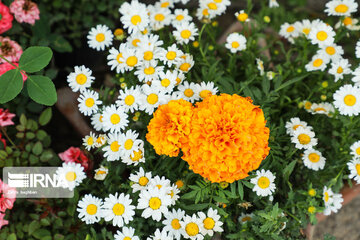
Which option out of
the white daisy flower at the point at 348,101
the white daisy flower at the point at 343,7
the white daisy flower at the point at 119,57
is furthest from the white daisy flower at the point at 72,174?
the white daisy flower at the point at 343,7

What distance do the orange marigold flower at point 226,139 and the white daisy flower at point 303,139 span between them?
248mm

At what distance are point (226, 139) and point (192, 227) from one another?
0.94ft

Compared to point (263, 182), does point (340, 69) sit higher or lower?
higher

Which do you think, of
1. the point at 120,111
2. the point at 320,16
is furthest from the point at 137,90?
the point at 320,16

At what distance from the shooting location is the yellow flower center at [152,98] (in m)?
1.05

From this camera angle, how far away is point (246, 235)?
1.08 m

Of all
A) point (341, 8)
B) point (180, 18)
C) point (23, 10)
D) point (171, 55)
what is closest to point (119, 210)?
point (171, 55)

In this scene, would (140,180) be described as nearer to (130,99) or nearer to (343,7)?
(130,99)

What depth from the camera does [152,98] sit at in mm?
1048

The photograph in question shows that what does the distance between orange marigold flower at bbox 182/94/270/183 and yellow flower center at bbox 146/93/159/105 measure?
0.61 feet

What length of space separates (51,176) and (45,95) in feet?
1.47

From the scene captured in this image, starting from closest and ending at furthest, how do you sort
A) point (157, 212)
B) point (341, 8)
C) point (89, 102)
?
point (157, 212) < point (89, 102) < point (341, 8)

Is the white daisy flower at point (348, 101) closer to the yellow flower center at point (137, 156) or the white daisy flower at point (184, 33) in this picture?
the white daisy flower at point (184, 33)

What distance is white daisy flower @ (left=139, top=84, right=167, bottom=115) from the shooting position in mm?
1039
